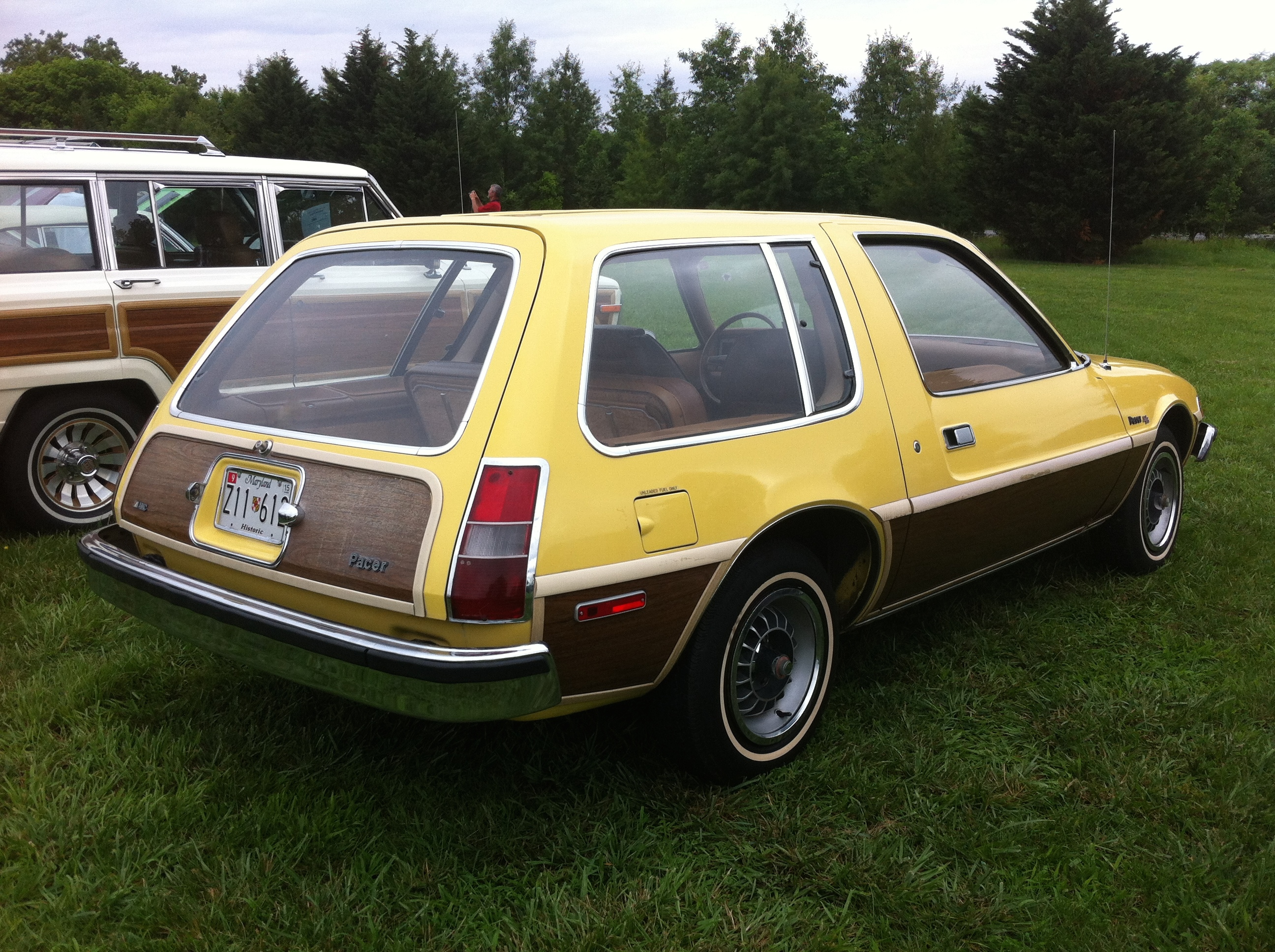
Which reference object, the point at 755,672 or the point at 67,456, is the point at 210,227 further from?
the point at 755,672

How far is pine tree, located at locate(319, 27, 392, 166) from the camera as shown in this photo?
46438mm

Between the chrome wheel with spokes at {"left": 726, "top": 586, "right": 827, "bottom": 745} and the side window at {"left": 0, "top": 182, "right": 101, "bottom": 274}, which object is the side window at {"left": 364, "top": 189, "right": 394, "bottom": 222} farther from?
the chrome wheel with spokes at {"left": 726, "top": 586, "right": 827, "bottom": 745}

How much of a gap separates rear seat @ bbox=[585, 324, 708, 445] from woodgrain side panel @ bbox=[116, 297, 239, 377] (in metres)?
3.92

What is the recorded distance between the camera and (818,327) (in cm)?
334

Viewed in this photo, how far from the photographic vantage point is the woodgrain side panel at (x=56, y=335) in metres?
5.37

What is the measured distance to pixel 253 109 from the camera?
47500 millimetres

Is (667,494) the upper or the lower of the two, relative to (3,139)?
lower

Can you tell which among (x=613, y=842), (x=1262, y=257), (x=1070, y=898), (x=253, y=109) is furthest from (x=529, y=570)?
(x=253, y=109)

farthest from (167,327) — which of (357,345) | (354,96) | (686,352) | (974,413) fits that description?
(354,96)

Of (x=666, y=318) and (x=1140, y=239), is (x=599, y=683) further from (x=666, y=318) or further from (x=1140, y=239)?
(x=1140, y=239)

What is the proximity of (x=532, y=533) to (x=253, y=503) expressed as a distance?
2.94 ft

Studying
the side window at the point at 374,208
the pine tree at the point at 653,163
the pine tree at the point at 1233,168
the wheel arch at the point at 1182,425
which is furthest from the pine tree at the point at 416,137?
the wheel arch at the point at 1182,425

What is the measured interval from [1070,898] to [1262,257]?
119 ft

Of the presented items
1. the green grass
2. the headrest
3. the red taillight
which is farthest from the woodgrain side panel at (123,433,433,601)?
the green grass
